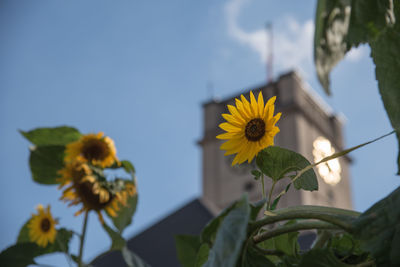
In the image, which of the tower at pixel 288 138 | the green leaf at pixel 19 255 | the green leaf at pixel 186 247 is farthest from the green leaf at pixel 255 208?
the tower at pixel 288 138

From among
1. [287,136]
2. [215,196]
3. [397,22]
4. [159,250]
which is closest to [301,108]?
[287,136]

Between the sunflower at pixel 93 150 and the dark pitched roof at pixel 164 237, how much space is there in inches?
28.2

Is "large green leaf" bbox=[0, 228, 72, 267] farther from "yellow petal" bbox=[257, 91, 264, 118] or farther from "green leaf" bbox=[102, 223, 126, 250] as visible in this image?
"yellow petal" bbox=[257, 91, 264, 118]

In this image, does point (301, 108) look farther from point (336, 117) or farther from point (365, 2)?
point (365, 2)

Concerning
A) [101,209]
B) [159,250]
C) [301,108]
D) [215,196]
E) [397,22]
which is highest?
[301,108]

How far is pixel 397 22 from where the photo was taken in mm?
186

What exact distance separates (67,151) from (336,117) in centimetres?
1624

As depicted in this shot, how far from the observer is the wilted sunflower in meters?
0.52

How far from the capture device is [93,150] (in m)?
0.58

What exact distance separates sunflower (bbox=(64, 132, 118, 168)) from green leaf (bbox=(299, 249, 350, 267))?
1.34 feet

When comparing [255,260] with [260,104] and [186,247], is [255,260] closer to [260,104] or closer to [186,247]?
[260,104]

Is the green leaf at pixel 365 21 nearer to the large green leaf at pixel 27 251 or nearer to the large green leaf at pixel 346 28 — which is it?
the large green leaf at pixel 346 28

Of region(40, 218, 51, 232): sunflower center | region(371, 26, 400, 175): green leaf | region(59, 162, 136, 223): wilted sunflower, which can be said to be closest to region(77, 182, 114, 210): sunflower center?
region(59, 162, 136, 223): wilted sunflower

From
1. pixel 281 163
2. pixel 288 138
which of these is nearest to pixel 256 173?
pixel 281 163
